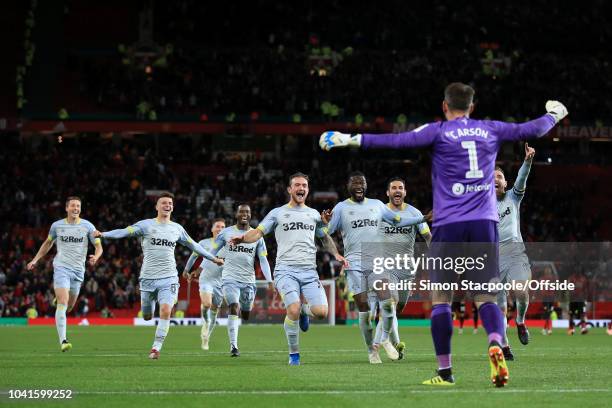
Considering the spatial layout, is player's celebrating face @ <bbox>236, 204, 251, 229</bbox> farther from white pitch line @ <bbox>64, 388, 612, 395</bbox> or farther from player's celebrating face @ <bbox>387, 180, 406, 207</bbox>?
white pitch line @ <bbox>64, 388, 612, 395</bbox>

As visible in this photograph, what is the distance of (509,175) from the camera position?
1940 inches

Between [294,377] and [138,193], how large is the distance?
109 ft

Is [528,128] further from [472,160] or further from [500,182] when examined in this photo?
[500,182]

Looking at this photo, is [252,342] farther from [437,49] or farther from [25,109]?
[437,49]

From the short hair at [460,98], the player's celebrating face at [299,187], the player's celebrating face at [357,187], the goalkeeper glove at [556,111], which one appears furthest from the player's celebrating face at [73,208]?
the goalkeeper glove at [556,111]

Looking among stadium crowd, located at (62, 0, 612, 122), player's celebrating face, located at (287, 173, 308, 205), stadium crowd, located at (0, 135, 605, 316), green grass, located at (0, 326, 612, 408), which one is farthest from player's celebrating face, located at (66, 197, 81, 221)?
stadium crowd, located at (62, 0, 612, 122)

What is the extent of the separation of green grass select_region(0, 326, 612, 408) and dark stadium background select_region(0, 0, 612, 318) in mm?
25169

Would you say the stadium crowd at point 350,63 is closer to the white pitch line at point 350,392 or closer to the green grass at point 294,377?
the green grass at point 294,377

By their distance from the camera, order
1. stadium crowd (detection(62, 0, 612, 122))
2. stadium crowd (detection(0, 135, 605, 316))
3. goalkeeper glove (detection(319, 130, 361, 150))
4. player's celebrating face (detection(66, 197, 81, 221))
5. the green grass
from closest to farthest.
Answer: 1. the green grass
2. goalkeeper glove (detection(319, 130, 361, 150))
3. player's celebrating face (detection(66, 197, 81, 221))
4. stadium crowd (detection(0, 135, 605, 316))
5. stadium crowd (detection(62, 0, 612, 122))

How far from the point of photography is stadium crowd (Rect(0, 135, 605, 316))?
1507 inches

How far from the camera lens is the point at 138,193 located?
44375 millimetres

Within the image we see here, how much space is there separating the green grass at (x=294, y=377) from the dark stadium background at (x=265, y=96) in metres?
25.2

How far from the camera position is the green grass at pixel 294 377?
905cm

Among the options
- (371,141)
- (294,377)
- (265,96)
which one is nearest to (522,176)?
(294,377)
